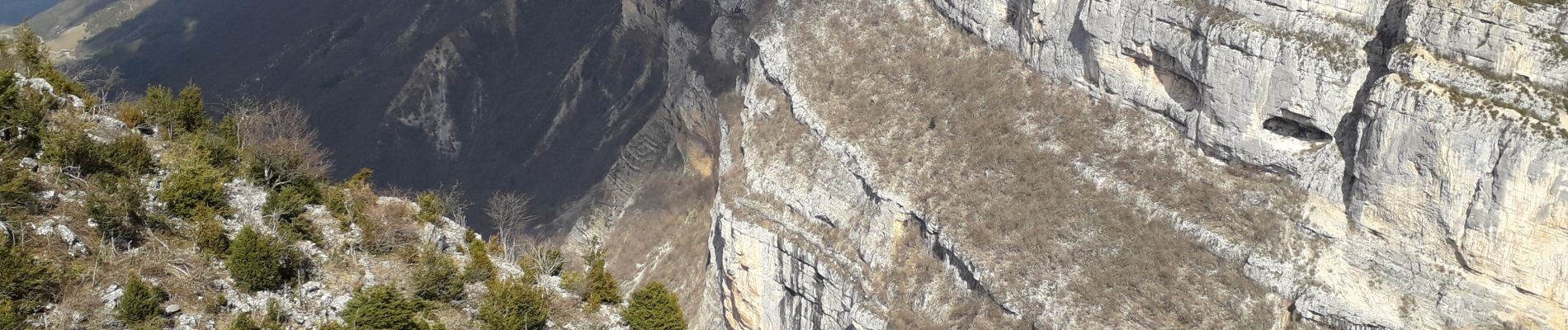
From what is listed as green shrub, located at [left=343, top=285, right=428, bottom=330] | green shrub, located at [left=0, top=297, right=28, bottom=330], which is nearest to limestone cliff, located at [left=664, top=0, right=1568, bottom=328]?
green shrub, located at [left=343, top=285, right=428, bottom=330]

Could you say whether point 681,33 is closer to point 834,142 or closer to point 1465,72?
point 834,142

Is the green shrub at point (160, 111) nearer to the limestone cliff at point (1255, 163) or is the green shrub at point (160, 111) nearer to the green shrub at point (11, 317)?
the green shrub at point (11, 317)

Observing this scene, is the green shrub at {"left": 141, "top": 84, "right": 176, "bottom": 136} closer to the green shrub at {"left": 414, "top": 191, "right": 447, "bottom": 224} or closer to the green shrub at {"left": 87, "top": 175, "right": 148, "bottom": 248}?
the green shrub at {"left": 87, "top": 175, "right": 148, "bottom": 248}

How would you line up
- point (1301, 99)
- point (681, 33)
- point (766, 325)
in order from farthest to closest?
point (681, 33) → point (766, 325) → point (1301, 99)

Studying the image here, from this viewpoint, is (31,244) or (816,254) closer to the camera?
(31,244)

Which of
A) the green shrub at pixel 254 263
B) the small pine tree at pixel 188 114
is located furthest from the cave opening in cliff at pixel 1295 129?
the small pine tree at pixel 188 114

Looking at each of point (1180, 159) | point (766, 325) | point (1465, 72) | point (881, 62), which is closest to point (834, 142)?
point (881, 62)
